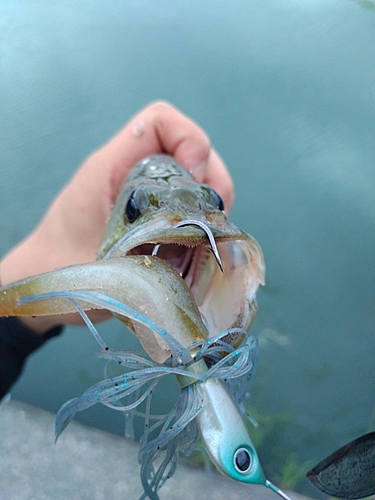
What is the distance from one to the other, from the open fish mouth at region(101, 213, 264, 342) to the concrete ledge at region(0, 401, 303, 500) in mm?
305

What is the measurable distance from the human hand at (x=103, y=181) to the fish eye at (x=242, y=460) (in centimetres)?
96

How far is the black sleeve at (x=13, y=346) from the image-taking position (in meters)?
1.29

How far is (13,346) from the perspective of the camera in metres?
1.33

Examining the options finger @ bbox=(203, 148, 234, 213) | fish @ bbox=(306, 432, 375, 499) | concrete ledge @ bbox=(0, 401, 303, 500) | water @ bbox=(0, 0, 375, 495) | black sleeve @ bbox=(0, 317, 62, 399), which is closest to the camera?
fish @ bbox=(306, 432, 375, 499)

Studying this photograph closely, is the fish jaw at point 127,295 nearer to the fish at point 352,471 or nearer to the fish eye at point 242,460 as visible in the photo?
the fish eye at point 242,460

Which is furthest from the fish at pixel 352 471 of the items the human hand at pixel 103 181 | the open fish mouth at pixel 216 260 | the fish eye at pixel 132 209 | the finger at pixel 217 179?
the finger at pixel 217 179

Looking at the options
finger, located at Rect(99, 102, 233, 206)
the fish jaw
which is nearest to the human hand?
finger, located at Rect(99, 102, 233, 206)

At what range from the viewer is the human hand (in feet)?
4.44

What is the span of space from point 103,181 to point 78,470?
0.85m

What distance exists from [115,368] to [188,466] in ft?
2.23

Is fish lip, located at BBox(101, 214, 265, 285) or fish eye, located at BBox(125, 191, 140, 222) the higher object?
fish lip, located at BBox(101, 214, 265, 285)

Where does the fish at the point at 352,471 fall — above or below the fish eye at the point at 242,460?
below

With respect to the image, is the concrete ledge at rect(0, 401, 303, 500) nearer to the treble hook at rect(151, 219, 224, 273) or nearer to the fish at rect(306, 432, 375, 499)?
the fish at rect(306, 432, 375, 499)

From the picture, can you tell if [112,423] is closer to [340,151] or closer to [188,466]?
[188,466]
